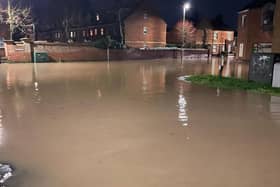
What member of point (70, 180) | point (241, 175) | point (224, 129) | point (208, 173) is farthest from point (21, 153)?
point (224, 129)

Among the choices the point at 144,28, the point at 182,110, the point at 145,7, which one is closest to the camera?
the point at 182,110

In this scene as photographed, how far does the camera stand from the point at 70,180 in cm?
406

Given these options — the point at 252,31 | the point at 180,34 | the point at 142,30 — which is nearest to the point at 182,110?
the point at 252,31

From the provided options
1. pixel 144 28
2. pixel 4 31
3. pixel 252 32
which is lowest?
pixel 252 32

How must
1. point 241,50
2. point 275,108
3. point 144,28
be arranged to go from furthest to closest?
point 144,28 → point 241,50 → point 275,108

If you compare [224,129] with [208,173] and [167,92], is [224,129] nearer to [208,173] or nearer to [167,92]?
[208,173]

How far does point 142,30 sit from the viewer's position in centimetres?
4903

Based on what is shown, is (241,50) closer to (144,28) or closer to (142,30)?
(142,30)

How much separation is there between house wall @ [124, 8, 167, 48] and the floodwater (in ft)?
128

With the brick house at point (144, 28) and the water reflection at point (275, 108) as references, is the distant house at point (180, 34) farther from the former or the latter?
the water reflection at point (275, 108)

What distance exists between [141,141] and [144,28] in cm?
4564

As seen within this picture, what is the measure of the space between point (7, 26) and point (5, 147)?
35.3 m

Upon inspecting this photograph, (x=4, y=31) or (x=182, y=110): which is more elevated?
(x=4, y=31)

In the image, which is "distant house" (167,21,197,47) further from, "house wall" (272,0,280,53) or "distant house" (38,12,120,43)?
"house wall" (272,0,280,53)
